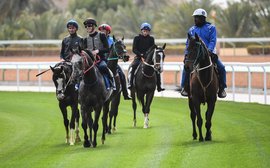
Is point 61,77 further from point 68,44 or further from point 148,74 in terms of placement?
point 148,74

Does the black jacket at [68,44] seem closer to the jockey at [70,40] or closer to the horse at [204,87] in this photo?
the jockey at [70,40]

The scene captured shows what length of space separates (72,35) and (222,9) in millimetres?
31400

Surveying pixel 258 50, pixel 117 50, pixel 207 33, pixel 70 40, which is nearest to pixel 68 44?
pixel 70 40

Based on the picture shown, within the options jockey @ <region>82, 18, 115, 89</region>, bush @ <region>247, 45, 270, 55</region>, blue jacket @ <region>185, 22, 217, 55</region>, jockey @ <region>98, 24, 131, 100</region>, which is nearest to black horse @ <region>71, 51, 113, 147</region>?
jockey @ <region>82, 18, 115, 89</region>

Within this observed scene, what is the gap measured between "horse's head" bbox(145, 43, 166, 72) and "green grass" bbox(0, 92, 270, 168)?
1.18 metres

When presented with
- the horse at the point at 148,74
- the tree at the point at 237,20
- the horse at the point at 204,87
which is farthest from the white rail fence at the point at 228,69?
the tree at the point at 237,20

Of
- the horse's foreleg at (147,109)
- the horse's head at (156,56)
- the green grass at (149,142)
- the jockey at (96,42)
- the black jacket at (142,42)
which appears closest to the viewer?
the green grass at (149,142)

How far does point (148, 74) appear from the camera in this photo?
64.8 ft

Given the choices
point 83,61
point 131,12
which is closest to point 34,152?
point 83,61

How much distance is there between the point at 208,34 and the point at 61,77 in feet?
8.56

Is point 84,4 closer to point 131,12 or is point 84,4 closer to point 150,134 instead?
point 131,12

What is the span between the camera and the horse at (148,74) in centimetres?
1933

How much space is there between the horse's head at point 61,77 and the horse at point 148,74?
361cm

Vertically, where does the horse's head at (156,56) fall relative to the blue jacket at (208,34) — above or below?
below
